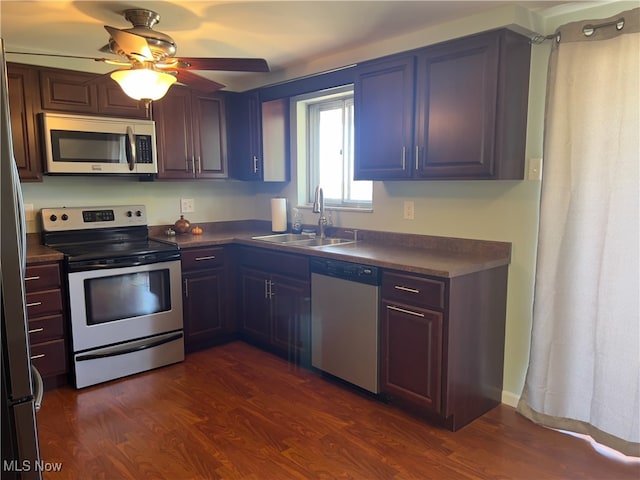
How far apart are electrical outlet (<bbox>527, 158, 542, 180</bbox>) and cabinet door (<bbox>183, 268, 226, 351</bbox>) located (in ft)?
7.48

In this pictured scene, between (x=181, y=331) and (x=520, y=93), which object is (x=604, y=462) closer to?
(x=520, y=93)

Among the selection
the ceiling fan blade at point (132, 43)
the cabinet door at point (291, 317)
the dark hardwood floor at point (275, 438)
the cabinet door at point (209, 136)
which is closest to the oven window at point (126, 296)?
the dark hardwood floor at point (275, 438)

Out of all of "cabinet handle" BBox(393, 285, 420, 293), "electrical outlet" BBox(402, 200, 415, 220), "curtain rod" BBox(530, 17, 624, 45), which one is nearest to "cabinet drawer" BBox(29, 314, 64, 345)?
"cabinet handle" BBox(393, 285, 420, 293)

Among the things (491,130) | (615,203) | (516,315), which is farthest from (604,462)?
(491,130)

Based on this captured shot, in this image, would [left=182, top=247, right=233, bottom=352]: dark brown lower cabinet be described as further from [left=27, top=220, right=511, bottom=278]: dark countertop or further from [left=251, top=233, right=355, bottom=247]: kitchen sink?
[left=251, top=233, right=355, bottom=247]: kitchen sink

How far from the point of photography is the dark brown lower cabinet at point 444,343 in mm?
2326

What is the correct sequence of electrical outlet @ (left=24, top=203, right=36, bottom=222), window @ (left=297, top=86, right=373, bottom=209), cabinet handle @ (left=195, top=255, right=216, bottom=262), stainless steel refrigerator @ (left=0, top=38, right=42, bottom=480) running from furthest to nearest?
window @ (left=297, top=86, right=373, bottom=209) → cabinet handle @ (left=195, top=255, right=216, bottom=262) → electrical outlet @ (left=24, top=203, right=36, bottom=222) → stainless steel refrigerator @ (left=0, top=38, right=42, bottom=480)

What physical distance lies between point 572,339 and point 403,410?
0.98 m

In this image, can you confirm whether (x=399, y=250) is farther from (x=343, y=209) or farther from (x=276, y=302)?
(x=276, y=302)

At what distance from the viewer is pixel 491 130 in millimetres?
2328

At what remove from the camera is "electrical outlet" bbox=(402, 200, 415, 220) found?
3.03 m

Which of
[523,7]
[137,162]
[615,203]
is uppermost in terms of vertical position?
[523,7]

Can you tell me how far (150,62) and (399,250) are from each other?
5.73ft

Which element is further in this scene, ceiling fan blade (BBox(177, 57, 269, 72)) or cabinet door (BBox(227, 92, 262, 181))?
cabinet door (BBox(227, 92, 262, 181))
